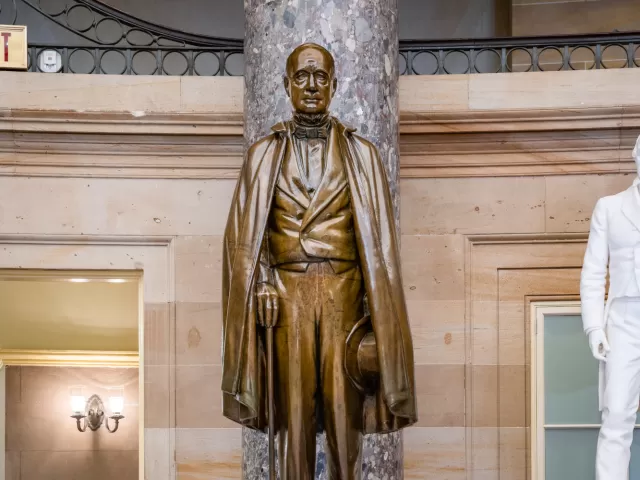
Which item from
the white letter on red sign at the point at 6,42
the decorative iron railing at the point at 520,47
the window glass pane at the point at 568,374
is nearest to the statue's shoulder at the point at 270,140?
the decorative iron railing at the point at 520,47

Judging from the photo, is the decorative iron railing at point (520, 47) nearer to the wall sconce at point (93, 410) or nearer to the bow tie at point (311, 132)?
the bow tie at point (311, 132)

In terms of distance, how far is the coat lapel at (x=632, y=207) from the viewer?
714cm

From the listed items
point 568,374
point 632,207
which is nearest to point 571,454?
point 568,374

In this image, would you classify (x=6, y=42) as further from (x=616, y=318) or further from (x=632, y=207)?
(x=616, y=318)

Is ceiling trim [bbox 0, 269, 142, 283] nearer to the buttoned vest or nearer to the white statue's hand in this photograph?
the white statue's hand

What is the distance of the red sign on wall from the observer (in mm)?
8586

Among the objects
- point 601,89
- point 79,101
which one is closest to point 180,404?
point 79,101

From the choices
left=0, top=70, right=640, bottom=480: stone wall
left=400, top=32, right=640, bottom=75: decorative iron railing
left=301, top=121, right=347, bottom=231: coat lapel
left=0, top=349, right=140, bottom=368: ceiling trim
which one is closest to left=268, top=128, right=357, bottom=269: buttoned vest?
left=301, top=121, right=347, bottom=231: coat lapel

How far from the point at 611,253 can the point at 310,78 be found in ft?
9.01

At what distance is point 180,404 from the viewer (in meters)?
8.47

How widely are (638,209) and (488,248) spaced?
5.19 feet

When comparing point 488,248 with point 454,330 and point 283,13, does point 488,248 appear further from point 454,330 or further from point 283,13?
point 283,13

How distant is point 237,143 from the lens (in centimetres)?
861

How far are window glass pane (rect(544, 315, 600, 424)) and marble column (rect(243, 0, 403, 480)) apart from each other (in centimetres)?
163
